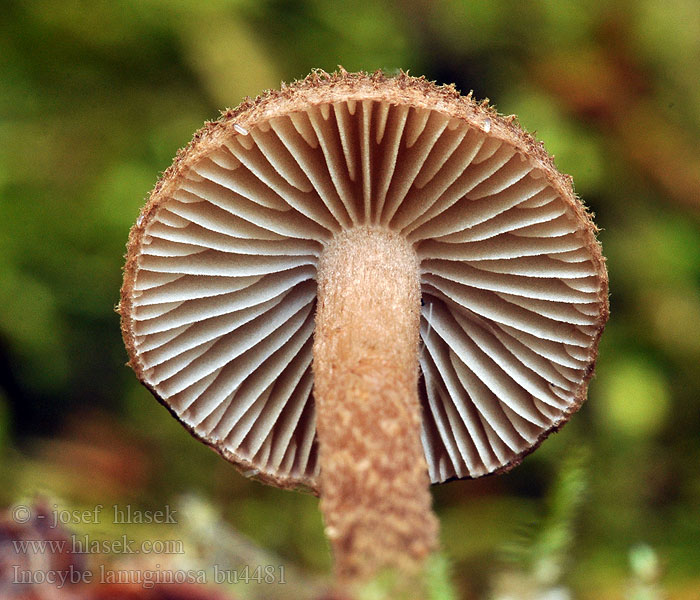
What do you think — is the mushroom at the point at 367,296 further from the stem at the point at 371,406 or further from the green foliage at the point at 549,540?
the green foliage at the point at 549,540

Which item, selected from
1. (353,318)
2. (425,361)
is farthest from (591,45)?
(353,318)

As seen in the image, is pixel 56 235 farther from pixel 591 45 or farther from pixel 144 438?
pixel 591 45

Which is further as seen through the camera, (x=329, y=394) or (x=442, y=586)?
(x=329, y=394)

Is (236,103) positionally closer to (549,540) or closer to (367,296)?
(367,296)

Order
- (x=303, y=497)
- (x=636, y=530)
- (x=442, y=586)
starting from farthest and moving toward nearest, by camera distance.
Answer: (x=303, y=497) → (x=636, y=530) → (x=442, y=586)

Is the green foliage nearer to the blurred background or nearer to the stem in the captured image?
the stem

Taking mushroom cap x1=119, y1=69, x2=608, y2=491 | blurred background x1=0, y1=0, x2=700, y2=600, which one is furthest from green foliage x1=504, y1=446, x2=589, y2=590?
blurred background x1=0, y1=0, x2=700, y2=600

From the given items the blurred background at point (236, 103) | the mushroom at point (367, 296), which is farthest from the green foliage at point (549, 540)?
the blurred background at point (236, 103)

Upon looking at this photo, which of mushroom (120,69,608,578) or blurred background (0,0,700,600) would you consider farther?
blurred background (0,0,700,600)
